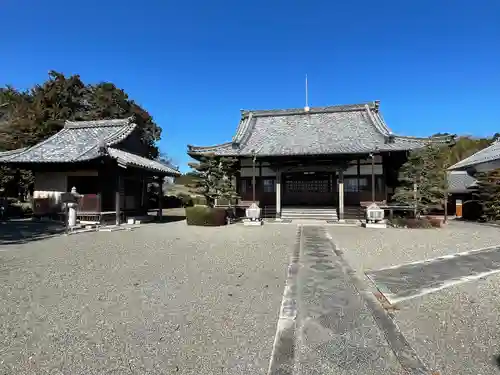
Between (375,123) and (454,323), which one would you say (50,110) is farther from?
(454,323)

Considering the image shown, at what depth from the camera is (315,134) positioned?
20688 mm

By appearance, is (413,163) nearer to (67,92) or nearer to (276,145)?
(276,145)

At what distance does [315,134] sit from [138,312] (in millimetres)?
18505

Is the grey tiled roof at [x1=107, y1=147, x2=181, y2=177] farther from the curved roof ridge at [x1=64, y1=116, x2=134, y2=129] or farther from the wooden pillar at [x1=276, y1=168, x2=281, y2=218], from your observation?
the wooden pillar at [x1=276, y1=168, x2=281, y2=218]

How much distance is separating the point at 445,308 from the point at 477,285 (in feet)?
5.38

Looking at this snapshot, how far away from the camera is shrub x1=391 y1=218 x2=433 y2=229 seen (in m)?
14.0

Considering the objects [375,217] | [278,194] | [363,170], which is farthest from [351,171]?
[278,194]

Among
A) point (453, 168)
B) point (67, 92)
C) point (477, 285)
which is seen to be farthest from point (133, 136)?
point (453, 168)

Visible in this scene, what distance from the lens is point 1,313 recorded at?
150 inches

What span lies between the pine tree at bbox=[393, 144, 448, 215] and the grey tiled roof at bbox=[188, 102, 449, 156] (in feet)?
5.66

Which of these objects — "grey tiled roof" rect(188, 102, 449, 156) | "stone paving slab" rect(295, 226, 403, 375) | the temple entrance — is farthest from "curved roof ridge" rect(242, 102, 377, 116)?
"stone paving slab" rect(295, 226, 403, 375)

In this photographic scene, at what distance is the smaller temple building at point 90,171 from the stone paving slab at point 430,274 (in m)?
12.7

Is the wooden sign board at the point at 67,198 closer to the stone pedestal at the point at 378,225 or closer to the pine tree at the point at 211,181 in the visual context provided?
the pine tree at the point at 211,181

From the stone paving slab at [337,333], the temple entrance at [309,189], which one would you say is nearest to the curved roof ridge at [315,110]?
the temple entrance at [309,189]
